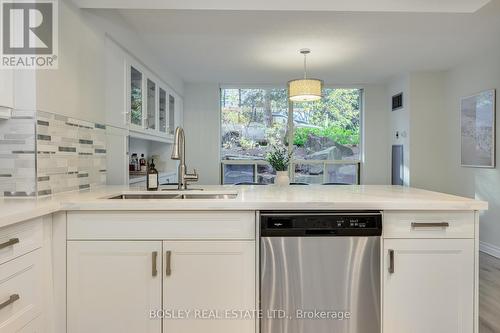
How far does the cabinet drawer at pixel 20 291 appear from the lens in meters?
1.26

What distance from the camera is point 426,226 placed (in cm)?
162

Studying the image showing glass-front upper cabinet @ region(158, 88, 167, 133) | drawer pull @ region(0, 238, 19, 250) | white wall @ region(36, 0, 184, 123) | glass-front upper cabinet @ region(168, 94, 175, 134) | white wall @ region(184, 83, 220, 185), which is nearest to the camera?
drawer pull @ region(0, 238, 19, 250)

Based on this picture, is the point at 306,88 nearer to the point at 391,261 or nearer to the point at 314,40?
the point at 314,40

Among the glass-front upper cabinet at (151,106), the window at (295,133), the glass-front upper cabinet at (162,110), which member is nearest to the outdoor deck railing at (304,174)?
the window at (295,133)

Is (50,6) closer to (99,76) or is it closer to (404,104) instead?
(99,76)

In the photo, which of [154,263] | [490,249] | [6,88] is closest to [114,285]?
[154,263]

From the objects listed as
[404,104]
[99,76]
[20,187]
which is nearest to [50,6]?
[99,76]

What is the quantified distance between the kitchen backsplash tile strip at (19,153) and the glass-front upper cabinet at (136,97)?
1.26 metres

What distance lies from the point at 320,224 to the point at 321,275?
240 mm

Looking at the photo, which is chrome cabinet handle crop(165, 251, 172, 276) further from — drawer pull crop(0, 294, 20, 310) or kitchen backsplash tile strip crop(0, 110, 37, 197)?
kitchen backsplash tile strip crop(0, 110, 37, 197)

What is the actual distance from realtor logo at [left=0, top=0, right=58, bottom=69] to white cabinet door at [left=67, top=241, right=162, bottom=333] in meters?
0.96

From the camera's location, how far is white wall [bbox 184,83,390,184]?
5746 mm

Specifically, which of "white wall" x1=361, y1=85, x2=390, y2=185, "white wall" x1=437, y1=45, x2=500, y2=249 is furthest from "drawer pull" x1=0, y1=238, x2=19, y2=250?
"white wall" x1=361, y1=85, x2=390, y2=185

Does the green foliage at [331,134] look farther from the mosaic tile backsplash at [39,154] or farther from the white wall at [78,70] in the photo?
the mosaic tile backsplash at [39,154]
